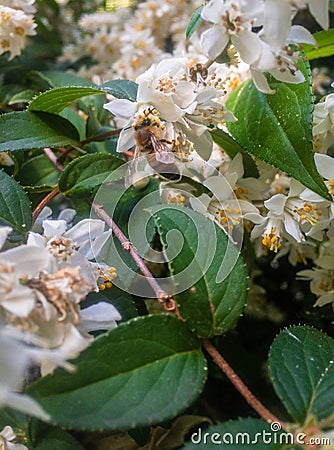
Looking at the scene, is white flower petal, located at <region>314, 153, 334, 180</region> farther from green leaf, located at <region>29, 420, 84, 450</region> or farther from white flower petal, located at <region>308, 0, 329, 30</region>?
green leaf, located at <region>29, 420, 84, 450</region>

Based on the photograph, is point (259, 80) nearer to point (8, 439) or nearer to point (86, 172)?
point (86, 172)

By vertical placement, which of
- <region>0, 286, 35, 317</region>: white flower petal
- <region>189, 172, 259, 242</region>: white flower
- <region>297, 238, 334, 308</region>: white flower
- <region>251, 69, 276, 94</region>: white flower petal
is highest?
<region>251, 69, 276, 94</region>: white flower petal

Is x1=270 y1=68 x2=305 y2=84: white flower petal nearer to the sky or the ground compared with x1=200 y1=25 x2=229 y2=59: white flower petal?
nearer to the ground

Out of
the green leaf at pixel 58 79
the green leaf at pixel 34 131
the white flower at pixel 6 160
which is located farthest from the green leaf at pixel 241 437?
the green leaf at pixel 58 79

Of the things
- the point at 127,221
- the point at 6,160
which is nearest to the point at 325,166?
the point at 127,221

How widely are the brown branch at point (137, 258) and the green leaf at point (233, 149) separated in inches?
8.2

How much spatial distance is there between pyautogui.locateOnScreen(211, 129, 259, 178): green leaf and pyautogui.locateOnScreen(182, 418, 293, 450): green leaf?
0.43 meters

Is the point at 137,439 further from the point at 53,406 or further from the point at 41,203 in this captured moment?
the point at 41,203

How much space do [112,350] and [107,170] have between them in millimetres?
311

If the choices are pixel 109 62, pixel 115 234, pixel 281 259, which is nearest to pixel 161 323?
pixel 115 234

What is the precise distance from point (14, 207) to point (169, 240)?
8.2 inches

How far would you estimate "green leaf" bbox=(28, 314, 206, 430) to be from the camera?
0.51 metres

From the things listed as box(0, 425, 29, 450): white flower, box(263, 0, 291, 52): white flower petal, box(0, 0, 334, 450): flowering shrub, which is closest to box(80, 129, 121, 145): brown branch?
box(0, 0, 334, 450): flowering shrub

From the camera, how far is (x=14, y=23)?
102cm
